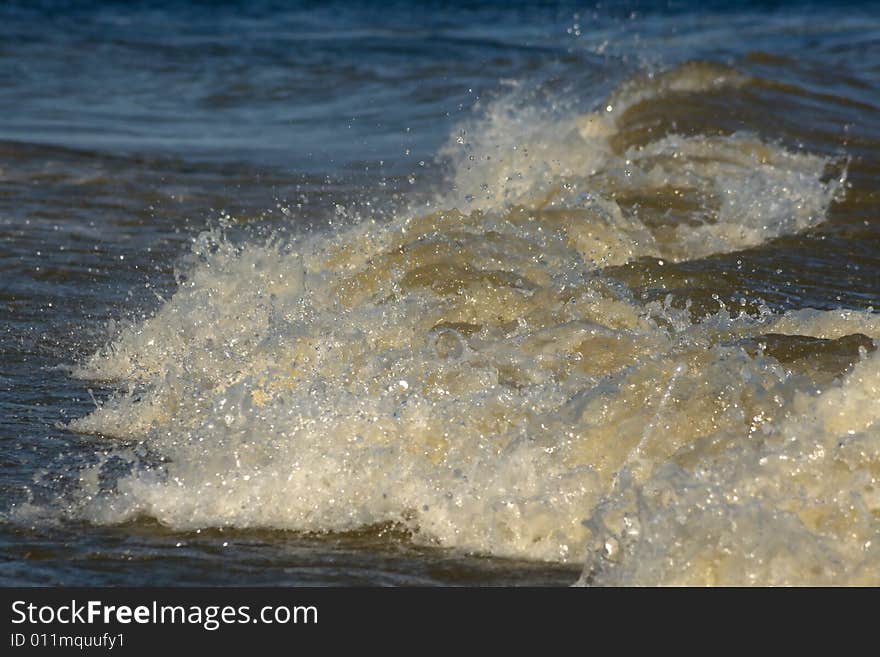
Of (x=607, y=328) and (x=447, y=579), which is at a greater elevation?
(x=607, y=328)

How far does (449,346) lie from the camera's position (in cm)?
539

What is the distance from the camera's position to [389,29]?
21703 millimetres

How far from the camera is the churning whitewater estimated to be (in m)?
4.13

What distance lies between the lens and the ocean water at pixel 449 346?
4.20 meters

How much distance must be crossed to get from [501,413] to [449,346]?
27.1 inches

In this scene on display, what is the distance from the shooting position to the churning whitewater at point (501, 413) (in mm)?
4133

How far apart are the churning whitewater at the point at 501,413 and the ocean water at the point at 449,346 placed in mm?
13

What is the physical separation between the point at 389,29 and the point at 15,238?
1393 cm

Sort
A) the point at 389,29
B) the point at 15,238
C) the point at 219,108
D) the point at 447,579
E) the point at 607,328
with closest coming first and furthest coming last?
the point at 447,579 → the point at 607,328 → the point at 15,238 → the point at 219,108 → the point at 389,29

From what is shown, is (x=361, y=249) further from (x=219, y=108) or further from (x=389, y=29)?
(x=389, y=29)

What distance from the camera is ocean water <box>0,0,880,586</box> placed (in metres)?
4.20

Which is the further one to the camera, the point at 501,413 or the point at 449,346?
the point at 449,346

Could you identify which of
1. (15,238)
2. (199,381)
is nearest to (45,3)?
(15,238)

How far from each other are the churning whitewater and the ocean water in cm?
1
